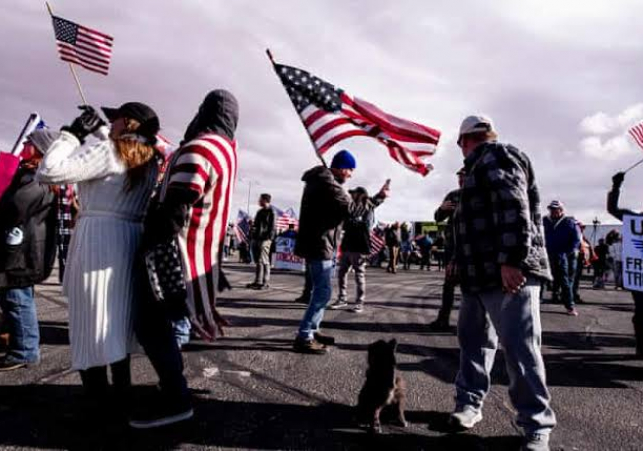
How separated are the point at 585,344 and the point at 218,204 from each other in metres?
5.33

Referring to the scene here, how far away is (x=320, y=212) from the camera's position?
4465 millimetres

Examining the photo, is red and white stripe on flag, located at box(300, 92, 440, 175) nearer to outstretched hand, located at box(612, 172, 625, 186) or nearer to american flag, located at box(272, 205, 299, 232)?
outstretched hand, located at box(612, 172, 625, 186)

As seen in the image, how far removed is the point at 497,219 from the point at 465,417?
4.12 feet

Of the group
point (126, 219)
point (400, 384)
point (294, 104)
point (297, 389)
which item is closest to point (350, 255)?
point (294, 104)

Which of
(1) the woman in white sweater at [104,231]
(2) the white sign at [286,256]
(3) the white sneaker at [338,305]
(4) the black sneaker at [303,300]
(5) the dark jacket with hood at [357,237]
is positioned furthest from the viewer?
(2) the white sign at [286,256]

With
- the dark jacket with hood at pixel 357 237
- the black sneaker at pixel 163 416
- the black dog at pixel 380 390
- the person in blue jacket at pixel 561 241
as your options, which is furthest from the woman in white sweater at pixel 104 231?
the person in blue jacket at pixel 561 241

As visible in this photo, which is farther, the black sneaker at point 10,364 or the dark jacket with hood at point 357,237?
the dark jacket with hood at point 357,237

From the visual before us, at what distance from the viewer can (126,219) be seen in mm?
2596

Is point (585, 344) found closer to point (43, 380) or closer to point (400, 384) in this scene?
point (400, 384)

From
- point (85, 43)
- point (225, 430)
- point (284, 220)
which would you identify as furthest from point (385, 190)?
point (284, 220)

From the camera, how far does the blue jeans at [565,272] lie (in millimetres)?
8523

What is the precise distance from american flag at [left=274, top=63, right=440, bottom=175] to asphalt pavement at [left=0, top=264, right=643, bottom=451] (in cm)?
215

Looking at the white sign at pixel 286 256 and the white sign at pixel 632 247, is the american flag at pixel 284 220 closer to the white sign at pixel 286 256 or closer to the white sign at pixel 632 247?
the white sign at pixel 286 256

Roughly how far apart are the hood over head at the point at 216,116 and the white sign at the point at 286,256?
14.5m
